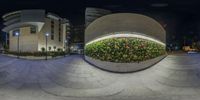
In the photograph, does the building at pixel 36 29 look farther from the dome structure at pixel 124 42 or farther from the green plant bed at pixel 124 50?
the green plant bed at pixel 124 50

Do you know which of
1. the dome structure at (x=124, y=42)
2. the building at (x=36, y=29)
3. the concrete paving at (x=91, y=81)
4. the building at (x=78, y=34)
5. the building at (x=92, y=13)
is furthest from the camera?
the building at (x=92, y=13)

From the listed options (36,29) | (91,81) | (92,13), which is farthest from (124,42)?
(36,29)

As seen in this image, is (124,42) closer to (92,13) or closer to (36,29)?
(92,13)

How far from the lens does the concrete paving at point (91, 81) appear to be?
30.7ft

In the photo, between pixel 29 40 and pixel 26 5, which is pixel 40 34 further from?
pixel 26 5

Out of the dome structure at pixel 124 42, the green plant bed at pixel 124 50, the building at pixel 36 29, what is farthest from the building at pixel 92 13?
the green plant bed at pixel 124 50

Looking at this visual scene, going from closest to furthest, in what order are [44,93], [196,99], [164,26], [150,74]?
[196,99] < [44,93] < [150,74] < [164,26]

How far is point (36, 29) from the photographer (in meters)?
13.7

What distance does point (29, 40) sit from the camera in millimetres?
13344

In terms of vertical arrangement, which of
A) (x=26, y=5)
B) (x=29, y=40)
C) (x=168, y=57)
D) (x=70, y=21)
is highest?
(x=26, y=5)

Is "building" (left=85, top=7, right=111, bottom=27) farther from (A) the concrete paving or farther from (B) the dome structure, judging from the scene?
(A) the concrete paving

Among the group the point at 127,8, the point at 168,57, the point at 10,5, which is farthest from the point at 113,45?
the point at 10,5

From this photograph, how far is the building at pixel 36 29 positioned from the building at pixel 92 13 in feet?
3.52

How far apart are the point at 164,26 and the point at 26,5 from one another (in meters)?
7.55
